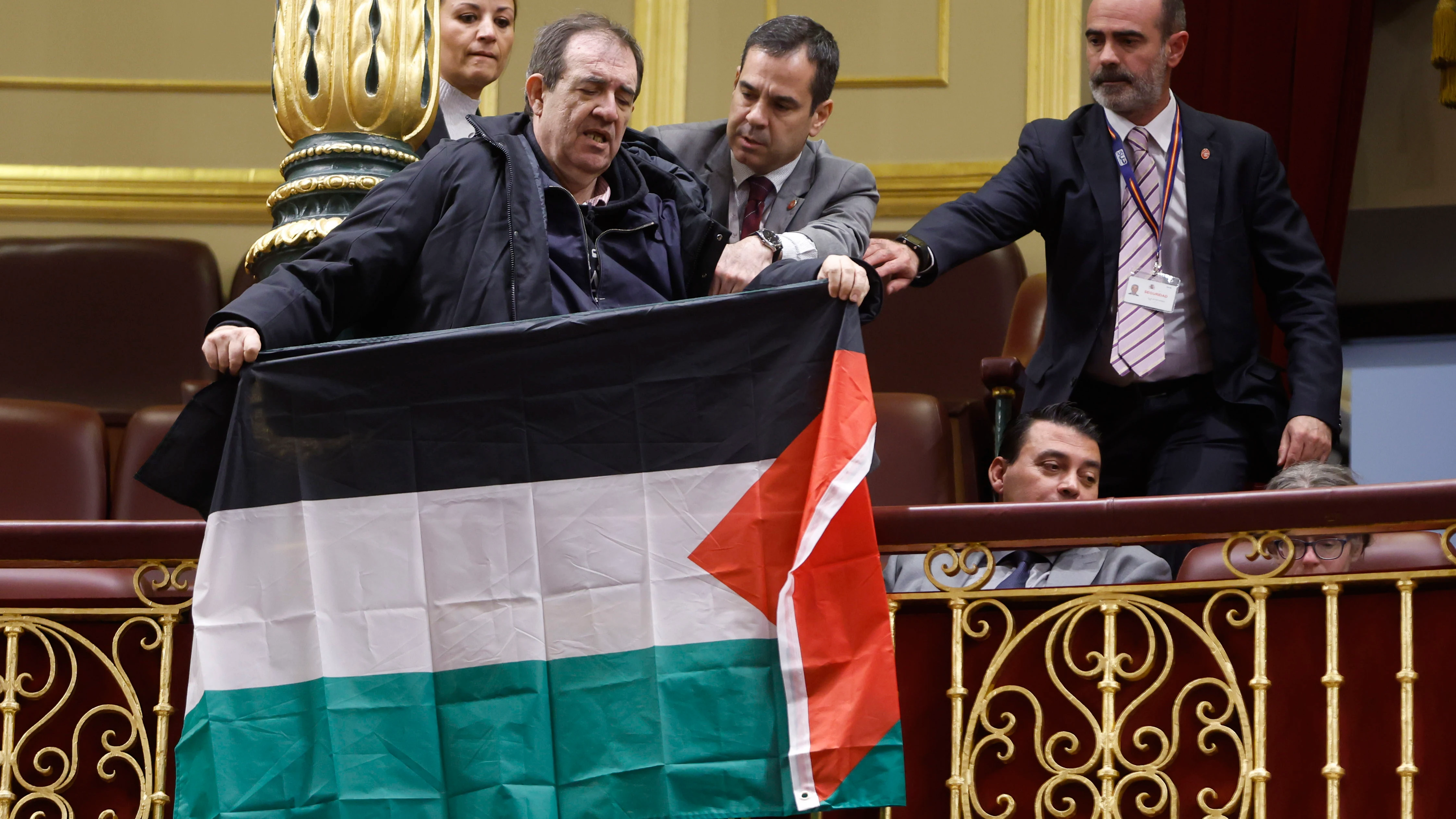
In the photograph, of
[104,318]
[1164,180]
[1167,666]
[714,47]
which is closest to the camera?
[1167,666]

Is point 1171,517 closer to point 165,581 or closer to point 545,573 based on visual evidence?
point 545,573

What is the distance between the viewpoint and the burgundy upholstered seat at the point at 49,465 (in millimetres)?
3242

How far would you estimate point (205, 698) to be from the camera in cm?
220

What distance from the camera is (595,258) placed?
2430mm

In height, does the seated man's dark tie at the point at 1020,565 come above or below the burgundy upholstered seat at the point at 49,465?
below

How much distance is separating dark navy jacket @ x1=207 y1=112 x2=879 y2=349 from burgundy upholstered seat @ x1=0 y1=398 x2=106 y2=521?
1144mm

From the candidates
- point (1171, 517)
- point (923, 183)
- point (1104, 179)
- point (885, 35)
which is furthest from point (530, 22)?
point (1171, 517)

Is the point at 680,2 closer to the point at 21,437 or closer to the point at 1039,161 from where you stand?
the point at 1039,161

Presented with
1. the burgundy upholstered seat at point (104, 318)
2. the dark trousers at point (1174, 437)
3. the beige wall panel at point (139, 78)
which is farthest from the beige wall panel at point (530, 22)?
the dark trousers at point (1174, 437)

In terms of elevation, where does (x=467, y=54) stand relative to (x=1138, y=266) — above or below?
above

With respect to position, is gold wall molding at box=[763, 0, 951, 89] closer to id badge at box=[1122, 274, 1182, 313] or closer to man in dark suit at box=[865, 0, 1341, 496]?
man in dark suit at box=[865, 0, 1341, 496]

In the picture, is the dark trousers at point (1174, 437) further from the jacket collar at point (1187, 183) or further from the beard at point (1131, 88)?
the beard at point (1131, 88)

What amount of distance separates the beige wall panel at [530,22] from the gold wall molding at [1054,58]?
110 centimetres

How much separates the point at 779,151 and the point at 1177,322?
753 millimetres
